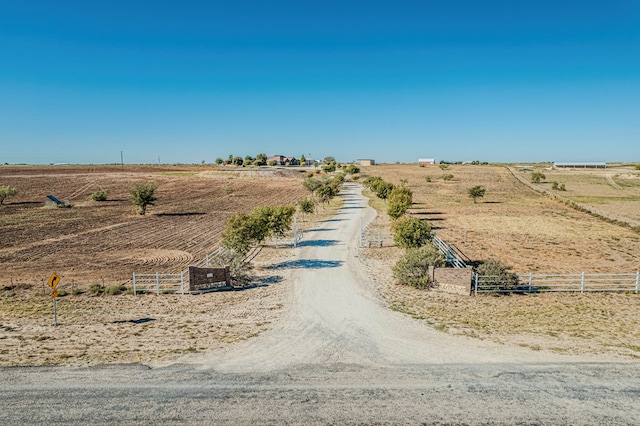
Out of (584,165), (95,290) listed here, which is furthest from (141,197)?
(584,165)

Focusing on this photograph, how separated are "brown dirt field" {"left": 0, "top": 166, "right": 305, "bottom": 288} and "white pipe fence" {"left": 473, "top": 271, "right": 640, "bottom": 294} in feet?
56.8

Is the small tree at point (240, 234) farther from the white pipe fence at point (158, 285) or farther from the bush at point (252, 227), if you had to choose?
the white pipe fence at point (158, 285)

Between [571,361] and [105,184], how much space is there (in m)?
91.2

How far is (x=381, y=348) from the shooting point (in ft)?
40.9

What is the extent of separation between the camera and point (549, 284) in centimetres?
1981

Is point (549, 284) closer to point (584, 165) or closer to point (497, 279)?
point (497, 279)

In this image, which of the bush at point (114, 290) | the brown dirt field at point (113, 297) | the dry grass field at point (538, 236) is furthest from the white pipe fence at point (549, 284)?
the bush at point (114, 290)

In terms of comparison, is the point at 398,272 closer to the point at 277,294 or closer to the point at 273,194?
the point at 277,294

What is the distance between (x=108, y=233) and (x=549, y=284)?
34.1 metres

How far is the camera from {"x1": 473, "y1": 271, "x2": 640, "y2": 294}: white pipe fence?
60.2ft

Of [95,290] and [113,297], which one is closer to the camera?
[113,297]

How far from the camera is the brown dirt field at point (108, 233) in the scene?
22906 millimetres

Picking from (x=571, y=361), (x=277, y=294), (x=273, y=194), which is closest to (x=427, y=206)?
(x=273, y=194)

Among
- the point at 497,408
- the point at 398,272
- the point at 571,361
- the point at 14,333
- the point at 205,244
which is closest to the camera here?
the point at 497,408
